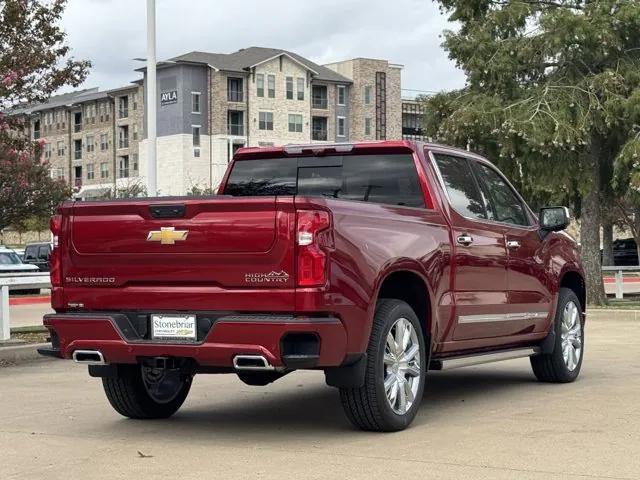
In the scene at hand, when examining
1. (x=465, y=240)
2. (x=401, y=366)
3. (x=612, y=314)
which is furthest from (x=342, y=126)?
(x=401, y=366)

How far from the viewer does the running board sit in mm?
8602

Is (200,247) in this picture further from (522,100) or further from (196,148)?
(196,148)

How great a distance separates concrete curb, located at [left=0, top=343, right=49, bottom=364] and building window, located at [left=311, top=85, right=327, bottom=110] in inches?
3462

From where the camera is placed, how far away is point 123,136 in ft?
344

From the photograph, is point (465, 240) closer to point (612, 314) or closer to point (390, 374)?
point (390, 374)

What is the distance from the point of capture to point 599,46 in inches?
866

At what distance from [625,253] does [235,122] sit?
43.3 meters

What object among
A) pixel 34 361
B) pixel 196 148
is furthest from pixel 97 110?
pixel 34 361

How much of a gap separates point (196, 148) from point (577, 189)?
73.9 m

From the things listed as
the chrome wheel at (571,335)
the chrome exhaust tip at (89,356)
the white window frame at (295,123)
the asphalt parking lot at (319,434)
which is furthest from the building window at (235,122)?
the chrome exhaust tip at (89,356)

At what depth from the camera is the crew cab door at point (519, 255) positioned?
9594mm

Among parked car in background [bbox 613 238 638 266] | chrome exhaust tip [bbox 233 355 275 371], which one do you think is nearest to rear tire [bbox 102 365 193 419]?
chrome exhaust tip [bbox 233 355 275 371]

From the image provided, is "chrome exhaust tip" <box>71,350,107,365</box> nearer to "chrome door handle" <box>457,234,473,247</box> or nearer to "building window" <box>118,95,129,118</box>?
"chrome door handle" <box>457,234,473,247</box>

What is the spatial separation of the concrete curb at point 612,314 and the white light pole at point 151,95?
805 centimetres
